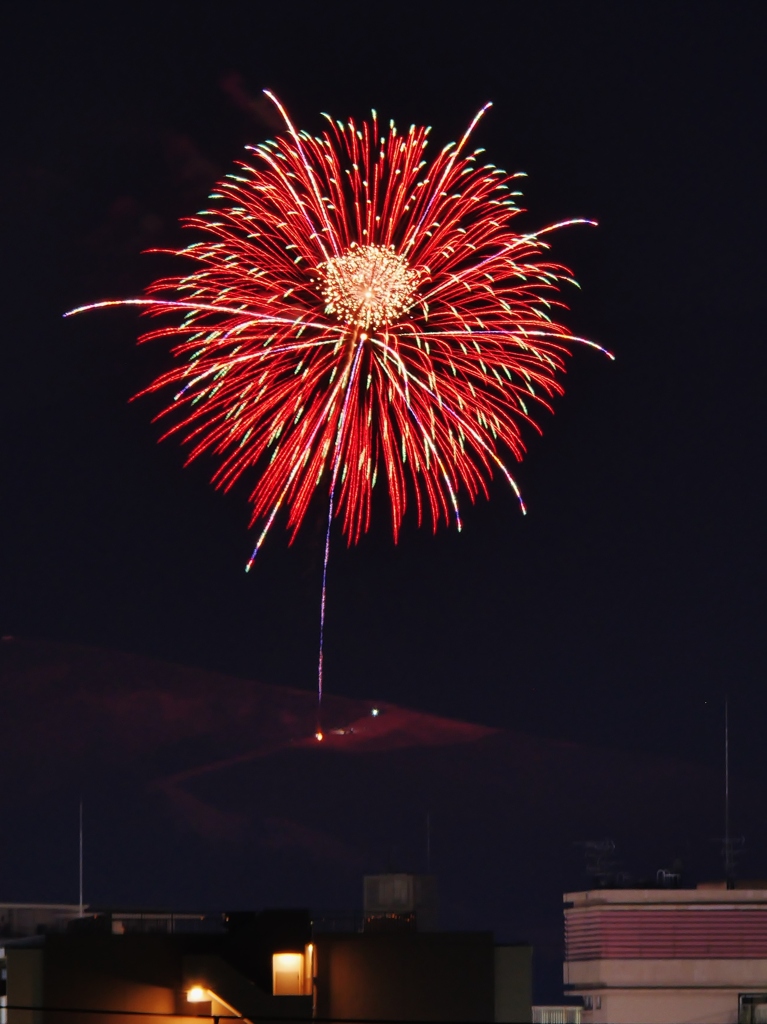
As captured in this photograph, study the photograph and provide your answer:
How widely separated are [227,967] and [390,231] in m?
22.1

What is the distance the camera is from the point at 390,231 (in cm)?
6788

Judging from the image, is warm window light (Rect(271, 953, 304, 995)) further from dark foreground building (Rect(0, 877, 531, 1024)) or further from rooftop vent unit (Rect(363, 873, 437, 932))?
rooftop vent unit (Rect(363, 873, 437, 932))

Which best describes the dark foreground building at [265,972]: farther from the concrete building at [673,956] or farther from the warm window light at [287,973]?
the concrete building at [673,956]

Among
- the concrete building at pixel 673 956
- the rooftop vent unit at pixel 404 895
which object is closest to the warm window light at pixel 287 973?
the rooftop vent unit at pixel 404 895

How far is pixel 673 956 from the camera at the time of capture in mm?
87188

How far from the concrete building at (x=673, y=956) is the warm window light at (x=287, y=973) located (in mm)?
25345

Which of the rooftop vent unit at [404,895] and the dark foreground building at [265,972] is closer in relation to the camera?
the dark foreground building at [265,972]

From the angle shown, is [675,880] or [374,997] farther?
[675,880]

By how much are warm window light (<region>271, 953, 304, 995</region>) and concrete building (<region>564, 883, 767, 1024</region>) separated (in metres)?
25.3

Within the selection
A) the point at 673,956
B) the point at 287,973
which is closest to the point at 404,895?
the point at 287,973

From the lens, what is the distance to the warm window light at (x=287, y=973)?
2515 inches

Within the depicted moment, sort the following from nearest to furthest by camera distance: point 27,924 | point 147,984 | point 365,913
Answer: point 147,984 → point 365,913 → point 27,924

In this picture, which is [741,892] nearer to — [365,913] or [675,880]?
[675,880]

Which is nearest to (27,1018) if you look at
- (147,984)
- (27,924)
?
(147,984)
